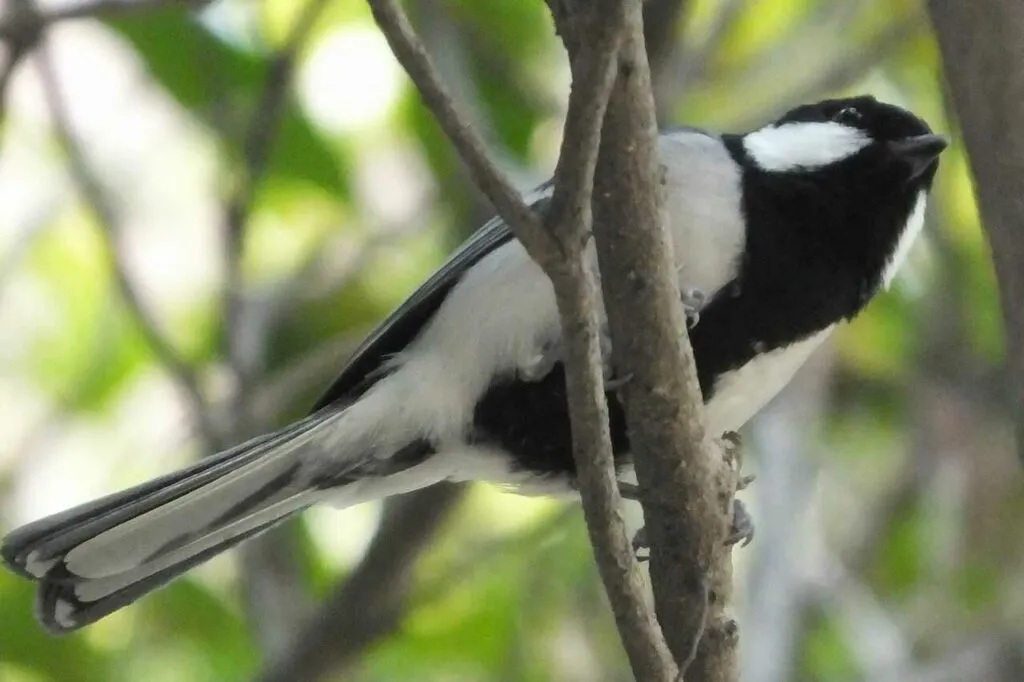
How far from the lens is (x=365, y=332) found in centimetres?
267

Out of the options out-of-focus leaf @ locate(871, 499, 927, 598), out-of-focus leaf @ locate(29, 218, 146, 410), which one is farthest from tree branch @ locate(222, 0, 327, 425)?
out-of-focus leaf @ locate(871, 499, 927, 598)

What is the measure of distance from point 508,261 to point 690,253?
240 mm

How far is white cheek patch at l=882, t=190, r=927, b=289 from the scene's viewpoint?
1818mm

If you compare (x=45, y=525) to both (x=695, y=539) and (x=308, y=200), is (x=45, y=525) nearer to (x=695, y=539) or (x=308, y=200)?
(x=695, y=539)

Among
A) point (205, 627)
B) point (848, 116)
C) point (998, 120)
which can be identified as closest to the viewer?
point (998, 120)

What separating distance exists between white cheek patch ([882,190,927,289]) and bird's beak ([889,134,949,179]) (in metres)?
0.06

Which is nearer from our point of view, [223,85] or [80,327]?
[223,85]

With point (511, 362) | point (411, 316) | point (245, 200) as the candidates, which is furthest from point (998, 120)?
point (245, 200)

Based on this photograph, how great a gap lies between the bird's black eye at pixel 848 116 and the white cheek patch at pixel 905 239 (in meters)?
0.14

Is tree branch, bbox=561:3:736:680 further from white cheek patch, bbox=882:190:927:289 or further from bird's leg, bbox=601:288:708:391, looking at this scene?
white cheek patch, bbox=882:190:927:289

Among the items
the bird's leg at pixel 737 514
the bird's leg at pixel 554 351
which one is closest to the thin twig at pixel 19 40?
the bird's leg at pixel 554 351

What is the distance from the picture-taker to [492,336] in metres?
1.69

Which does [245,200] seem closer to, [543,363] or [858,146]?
[543,363]

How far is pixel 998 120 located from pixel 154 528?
110 centimetres
